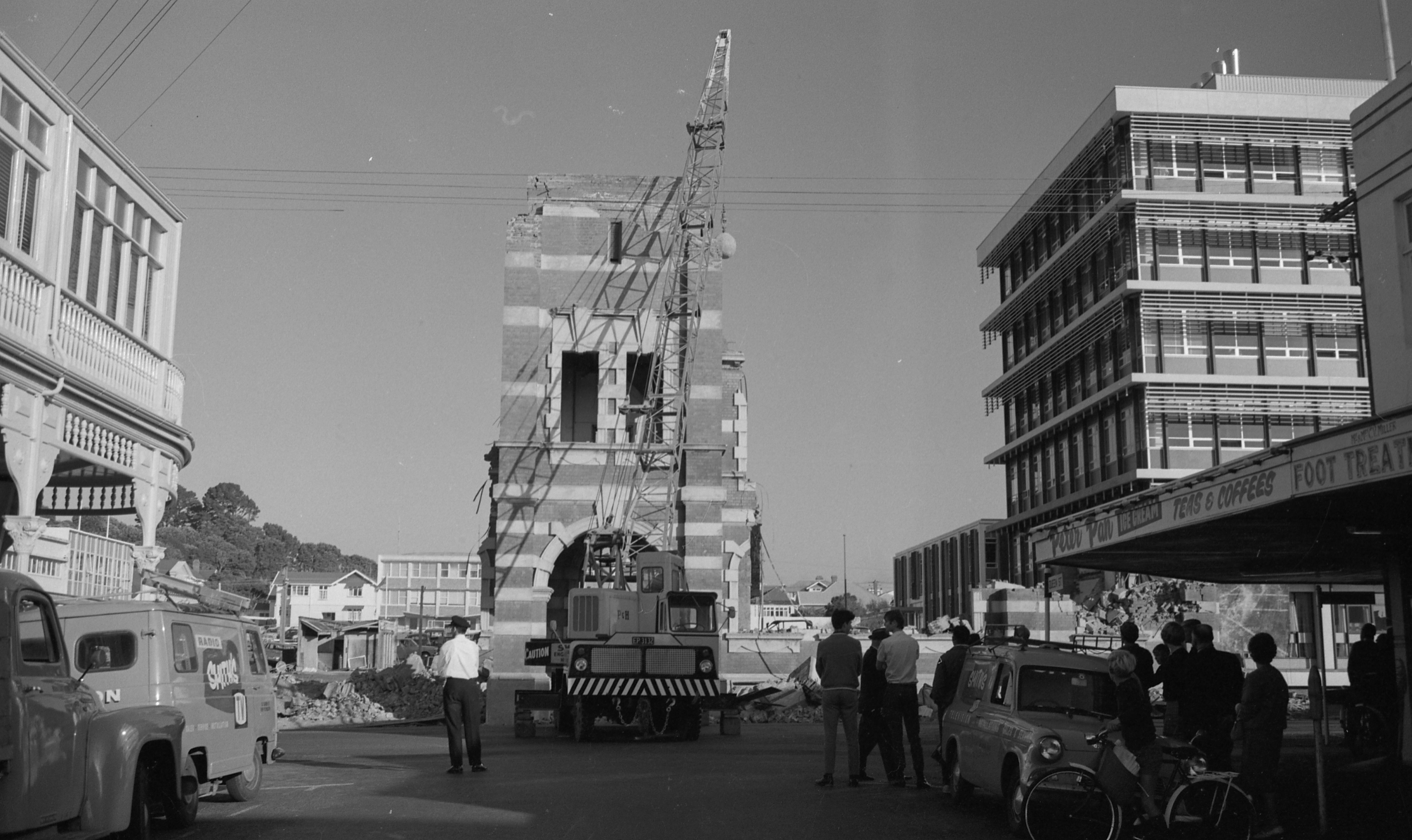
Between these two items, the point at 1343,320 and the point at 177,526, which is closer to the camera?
the point at 1343,320

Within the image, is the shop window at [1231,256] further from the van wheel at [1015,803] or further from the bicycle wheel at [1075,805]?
the bicycle wheel at [1075,805]

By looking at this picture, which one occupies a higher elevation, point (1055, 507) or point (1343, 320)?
point (1343, 320)

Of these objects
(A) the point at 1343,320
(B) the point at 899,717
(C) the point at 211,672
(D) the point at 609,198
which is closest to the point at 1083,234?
(A) the point at 1343,320

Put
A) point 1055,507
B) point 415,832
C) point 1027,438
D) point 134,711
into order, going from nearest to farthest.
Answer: point 134,711 → point 415,832 → point 1055,507 → point 1027,438

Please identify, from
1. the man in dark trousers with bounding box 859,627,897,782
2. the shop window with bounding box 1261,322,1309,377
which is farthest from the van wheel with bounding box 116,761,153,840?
the shop window with bounding box 1261,322,1309,377

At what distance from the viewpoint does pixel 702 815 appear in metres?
11.8

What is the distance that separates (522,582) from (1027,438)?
111ft

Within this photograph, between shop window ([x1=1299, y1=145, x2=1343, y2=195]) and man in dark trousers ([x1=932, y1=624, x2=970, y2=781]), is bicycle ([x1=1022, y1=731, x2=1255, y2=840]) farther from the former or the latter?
shop window ([x1=1299, y1=145, x2=1343, y2=195])

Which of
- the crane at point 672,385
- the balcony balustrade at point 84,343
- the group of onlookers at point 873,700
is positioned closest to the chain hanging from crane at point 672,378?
the crane at point 672,385

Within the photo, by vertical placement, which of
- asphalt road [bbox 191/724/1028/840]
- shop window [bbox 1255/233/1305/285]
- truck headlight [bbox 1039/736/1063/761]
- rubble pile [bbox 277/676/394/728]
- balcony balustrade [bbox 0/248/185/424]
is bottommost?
rubble pile [bbox 277/676/394/728]

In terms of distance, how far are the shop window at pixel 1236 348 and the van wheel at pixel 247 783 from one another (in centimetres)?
4611

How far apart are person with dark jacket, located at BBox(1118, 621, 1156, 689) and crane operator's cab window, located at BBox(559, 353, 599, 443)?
27.1m

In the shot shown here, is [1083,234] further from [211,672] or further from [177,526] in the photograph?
[177,526]

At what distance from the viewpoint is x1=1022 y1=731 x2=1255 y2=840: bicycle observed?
383 inches
